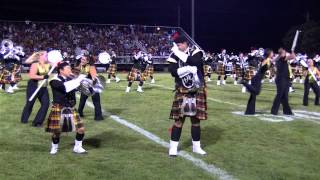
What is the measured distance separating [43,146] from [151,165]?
250cm

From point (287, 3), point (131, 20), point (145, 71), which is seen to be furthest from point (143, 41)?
point (145, 71)

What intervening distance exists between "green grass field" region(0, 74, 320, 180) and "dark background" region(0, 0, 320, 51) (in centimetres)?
3249

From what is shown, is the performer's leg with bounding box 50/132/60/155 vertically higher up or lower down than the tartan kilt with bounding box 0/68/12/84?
lower down

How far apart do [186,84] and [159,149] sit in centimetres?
154

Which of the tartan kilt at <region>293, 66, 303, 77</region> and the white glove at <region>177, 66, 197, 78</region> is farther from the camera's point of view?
the tartan kilt at <region>293, 66, 303, 77</region>

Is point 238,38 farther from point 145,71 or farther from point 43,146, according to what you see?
point 43,146

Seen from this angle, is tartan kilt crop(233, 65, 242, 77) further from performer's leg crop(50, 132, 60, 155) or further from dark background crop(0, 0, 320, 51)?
performer's leg crop(50, 132, 60, 155)

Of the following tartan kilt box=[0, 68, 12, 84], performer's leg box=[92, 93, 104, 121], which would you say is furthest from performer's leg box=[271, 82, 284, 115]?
tartan kilt box=[0, 68, 12, 84]

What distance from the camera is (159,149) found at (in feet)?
30.0

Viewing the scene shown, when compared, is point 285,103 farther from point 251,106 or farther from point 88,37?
point 88,37

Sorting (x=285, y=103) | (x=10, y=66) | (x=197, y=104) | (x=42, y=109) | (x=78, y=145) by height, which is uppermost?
(x=10, y=66)

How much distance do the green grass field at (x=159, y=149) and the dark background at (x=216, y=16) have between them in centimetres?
3249

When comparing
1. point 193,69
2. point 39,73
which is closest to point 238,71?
point 39,73

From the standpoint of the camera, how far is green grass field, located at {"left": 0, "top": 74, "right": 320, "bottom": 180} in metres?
7.43
